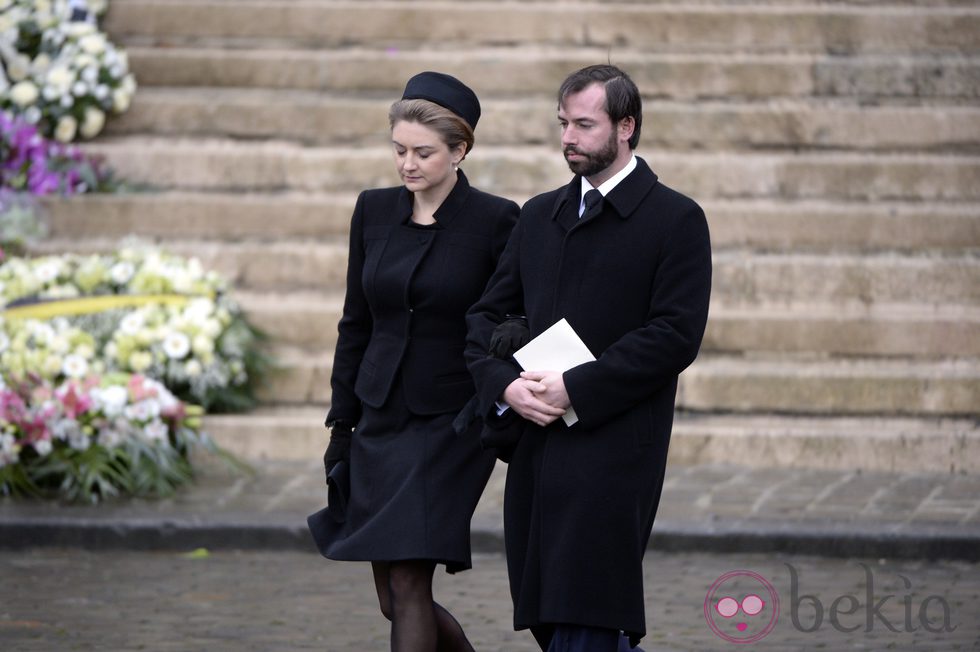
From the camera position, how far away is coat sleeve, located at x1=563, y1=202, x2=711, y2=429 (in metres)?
4.04

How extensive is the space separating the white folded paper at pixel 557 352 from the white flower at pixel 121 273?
539 cm

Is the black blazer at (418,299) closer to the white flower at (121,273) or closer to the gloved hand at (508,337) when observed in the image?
the gloved hand at (508,337)

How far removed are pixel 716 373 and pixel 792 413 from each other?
0.48 metres

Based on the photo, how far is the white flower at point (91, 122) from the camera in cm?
1070

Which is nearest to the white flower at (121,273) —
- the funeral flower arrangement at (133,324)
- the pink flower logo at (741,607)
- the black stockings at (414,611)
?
Result: the funeral flower arrangement at (133,324)

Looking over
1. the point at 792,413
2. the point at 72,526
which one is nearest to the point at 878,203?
the point at 792,413

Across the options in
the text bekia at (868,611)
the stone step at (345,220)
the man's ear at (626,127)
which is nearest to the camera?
the man's ear at (626,127)

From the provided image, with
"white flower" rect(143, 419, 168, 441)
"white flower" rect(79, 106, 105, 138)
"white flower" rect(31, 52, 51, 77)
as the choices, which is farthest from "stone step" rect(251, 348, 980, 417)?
"white flower" rect(31, 52, 51, 77)

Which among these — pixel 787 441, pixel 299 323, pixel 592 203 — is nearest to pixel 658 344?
pixel 592 203

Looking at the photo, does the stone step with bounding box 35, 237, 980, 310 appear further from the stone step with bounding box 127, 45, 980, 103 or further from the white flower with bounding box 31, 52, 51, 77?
the white flower with bounding box 31, 52, 51, 77

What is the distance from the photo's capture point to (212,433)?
8.70 meters

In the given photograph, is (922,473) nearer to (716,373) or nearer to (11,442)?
(716,373)

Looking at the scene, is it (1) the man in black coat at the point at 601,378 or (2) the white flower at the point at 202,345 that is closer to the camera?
(1) the man in black coat at the point at 601,378

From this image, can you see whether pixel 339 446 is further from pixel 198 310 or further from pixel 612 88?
pixel 198 310
